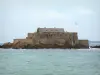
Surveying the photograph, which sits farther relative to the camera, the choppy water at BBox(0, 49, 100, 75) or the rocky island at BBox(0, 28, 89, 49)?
the rocky island at BBox(0, 28, 89, 49)

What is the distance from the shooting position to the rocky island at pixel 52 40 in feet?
219

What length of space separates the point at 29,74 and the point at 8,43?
182ft

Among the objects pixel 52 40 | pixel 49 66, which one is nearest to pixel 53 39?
pixel 52 40

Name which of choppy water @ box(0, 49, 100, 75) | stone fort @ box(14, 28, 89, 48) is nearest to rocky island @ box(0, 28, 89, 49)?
stone fort @ box(14, 28, 89, 48)

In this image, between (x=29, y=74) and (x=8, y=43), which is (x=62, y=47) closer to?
(x=8, y=43)

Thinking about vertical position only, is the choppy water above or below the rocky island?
below

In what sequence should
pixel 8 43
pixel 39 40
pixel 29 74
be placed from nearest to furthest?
1. pixel 29 74
2. pixel 39 40
3. pixel 8 43

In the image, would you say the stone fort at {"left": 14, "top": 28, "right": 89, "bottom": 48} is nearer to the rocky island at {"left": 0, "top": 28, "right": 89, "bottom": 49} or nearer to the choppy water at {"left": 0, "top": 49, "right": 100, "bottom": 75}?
the rocky island at {"left": 0, "top": 28, "right": 89, "bottom": 49}

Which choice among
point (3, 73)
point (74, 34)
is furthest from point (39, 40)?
point (3, 73)

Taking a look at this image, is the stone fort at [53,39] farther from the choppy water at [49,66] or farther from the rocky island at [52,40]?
the choppy water at [49,66]

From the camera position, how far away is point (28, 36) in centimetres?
6931

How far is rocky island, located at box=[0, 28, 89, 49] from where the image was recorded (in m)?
66.8

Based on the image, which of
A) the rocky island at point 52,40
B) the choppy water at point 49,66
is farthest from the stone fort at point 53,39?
the choppy water at point 49,66

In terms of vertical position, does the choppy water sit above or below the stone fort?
below
